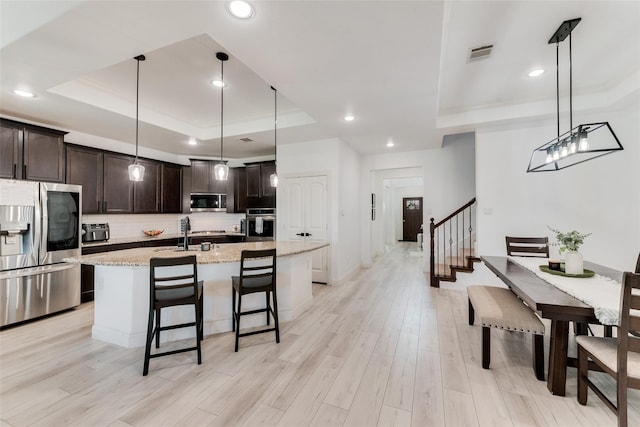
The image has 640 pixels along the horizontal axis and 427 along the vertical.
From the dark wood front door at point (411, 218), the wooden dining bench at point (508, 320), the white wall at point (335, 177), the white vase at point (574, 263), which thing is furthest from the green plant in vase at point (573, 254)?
the dark wood front door at point (411, 218)

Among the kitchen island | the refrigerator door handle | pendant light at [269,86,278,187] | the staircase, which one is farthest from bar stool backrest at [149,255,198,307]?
the staircase

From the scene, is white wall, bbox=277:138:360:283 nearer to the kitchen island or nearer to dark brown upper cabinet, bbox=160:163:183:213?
the kitchen island

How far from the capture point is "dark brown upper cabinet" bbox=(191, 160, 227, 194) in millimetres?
5714

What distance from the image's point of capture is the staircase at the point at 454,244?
448 cm

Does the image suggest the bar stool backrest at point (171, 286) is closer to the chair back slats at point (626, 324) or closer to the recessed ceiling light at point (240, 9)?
the recessed ceiling light at point (240, 9)

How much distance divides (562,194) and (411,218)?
813 centimetres

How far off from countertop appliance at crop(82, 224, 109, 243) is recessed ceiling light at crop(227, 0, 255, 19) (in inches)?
163

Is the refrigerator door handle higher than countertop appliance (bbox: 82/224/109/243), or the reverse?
countertop appliance (bbox: 82/224/109/243)

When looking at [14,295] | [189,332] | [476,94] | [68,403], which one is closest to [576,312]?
[476,94]

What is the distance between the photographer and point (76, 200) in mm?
3713

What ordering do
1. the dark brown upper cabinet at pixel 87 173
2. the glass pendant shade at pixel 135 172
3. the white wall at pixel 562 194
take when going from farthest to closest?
the dark brown upper cabinet at pixel 87 173
the white wall at pixel 562 194
the glass pendant shade at pixel 135 172

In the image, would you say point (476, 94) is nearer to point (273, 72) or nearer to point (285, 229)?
point (273, 72)

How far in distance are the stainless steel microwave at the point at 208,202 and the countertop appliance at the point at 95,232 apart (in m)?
1.64

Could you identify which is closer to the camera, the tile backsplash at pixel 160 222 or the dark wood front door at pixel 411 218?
the tile backsplash at pixel 160 222
